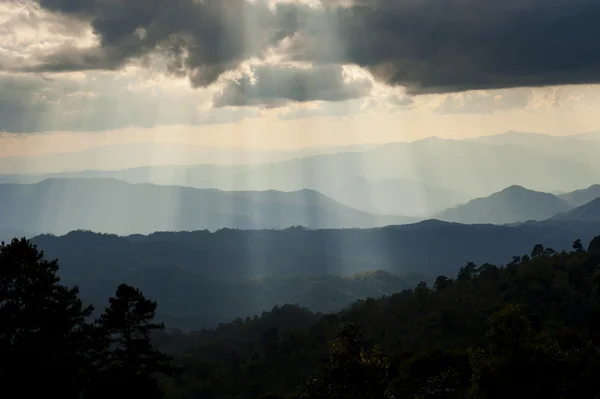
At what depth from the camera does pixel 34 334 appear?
42719mm

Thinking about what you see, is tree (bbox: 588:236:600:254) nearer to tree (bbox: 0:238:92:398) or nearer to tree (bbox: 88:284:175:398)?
tree (bbox: 88:284:175:398)

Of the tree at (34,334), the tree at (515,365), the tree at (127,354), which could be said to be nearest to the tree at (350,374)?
the tree at (515,365)

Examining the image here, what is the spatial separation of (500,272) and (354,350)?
177154mm

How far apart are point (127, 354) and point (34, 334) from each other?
6.55m

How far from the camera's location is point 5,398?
3878 centimetres

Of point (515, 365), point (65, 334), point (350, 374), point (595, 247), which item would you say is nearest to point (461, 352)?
point (515, 365)

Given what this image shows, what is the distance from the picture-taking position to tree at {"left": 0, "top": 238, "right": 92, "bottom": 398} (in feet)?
131

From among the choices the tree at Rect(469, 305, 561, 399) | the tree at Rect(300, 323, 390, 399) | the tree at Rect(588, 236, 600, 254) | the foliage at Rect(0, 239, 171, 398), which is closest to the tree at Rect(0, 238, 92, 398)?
the foliage at Rect(0, 239, 171, 398)

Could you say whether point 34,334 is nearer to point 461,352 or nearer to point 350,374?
point 350,374

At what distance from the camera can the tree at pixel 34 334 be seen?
39.8m

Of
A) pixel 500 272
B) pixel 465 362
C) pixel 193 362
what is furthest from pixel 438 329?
pixel 465 362

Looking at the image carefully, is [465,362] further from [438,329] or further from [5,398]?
[438,329]

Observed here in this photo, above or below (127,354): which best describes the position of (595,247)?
above

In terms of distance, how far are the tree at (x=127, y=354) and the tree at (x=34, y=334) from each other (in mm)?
2028
